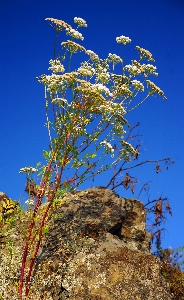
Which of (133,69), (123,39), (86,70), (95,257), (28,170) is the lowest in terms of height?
(95,257)

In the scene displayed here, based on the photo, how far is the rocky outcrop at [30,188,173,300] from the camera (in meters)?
7.40

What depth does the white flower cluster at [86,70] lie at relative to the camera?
323 inches

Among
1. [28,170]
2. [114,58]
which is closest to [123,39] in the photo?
[114,58]

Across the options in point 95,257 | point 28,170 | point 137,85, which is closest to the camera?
point 95,257

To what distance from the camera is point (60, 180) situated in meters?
7.80

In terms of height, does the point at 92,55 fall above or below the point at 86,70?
above

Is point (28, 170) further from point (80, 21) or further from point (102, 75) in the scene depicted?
point (80, 21)

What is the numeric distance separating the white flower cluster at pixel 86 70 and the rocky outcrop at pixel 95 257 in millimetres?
2784

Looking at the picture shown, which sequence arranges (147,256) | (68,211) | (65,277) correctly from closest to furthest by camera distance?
(65,277) < (147,256) < (68,211)

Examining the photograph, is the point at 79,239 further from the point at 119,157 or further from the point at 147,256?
the point at 119,157

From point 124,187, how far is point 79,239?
382cm

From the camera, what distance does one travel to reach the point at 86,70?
822cm

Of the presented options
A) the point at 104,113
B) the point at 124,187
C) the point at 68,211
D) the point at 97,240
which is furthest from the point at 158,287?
the point at 124,187

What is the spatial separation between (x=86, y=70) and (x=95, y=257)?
3.82m
